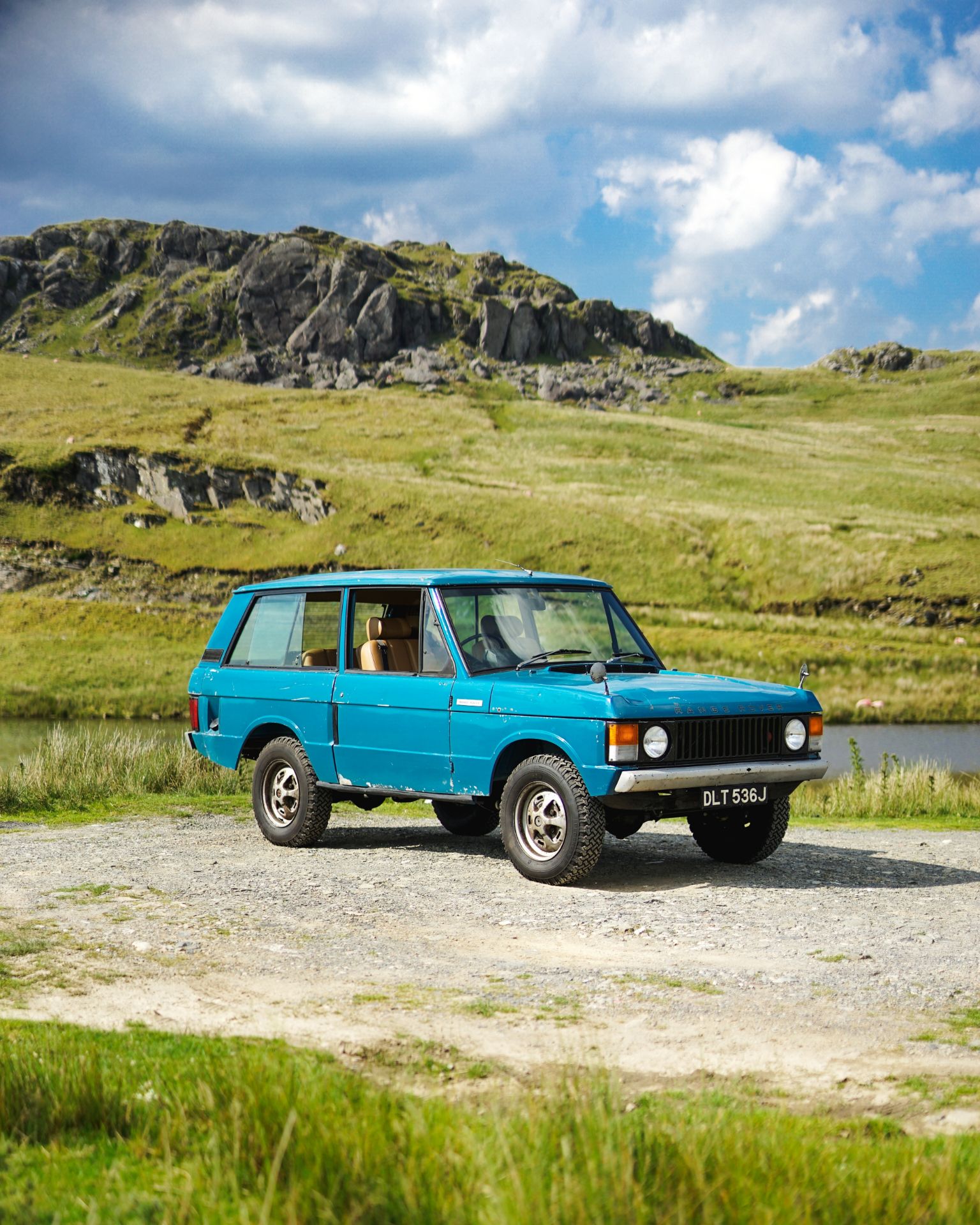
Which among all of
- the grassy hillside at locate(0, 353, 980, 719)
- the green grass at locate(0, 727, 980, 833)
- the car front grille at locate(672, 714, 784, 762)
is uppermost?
the grassy hillside at locate(0, 353, 980, 719)

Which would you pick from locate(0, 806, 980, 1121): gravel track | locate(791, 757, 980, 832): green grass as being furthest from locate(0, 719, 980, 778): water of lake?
locate(0, 806, 980, 1121): gravel track

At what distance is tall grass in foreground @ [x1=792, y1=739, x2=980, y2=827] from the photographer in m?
16.4

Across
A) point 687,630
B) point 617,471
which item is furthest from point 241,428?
point 687,630

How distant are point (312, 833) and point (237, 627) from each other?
237 centimetres

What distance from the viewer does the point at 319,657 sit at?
11914 millimetres

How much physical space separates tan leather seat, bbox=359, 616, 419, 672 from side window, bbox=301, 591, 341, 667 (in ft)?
1.22

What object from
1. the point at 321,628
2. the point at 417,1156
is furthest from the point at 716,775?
the point at 417,1156

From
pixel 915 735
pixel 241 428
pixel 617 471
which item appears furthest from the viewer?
pixel 241 428

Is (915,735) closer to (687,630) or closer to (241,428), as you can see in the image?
(687,630)

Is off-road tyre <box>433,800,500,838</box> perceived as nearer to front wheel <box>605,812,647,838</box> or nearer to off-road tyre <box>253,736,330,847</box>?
off-road tyre <box>253,736,330,847</box>

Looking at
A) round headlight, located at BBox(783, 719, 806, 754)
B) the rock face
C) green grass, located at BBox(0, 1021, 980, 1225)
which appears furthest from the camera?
the rock face

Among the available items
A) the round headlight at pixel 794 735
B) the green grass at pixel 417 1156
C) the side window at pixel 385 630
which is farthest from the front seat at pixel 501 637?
the green grass at pixel 417 1156

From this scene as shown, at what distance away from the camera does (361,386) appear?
628 feet

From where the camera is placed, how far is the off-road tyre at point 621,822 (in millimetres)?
9922
